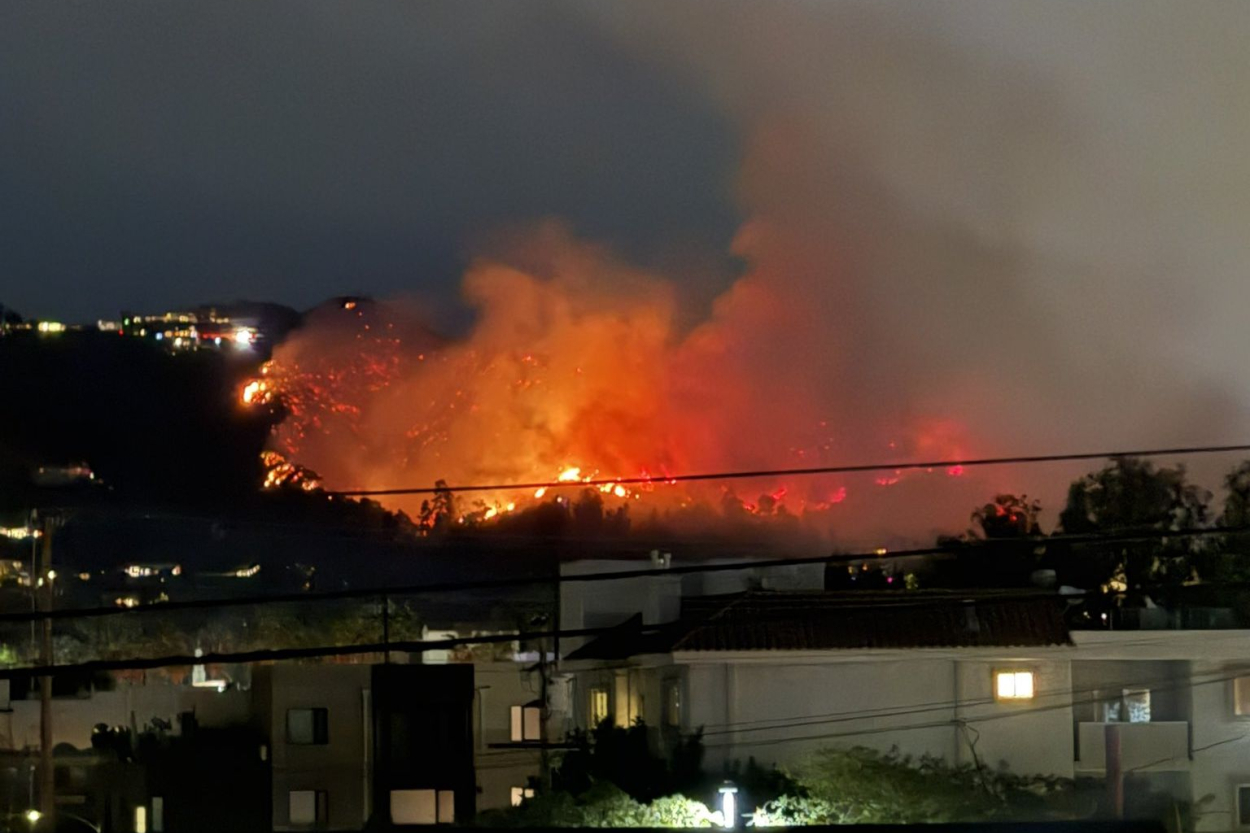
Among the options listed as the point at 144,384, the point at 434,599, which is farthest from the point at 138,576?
the point at 144,384

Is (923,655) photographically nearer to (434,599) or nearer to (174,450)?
(434,599)

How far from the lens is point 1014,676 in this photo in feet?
92.0

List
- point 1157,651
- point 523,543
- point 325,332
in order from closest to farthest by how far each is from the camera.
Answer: point 1157,651 → point 325,332 → point 523,543

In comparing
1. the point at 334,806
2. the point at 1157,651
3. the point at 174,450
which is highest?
the point at 174,450

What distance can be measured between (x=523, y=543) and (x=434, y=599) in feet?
21.4

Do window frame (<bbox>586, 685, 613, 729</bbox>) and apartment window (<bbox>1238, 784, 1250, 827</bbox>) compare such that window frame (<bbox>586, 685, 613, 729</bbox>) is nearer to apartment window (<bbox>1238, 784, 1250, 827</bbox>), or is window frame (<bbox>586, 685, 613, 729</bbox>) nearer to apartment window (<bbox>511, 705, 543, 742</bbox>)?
apartment window (<bbox>511, 705, 543, 742</bbox>)

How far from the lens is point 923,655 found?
91.4 ft

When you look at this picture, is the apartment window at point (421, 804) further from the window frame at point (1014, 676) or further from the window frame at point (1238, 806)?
the window frame at point (1238, 806)

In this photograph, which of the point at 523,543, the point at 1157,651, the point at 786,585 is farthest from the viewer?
the point at 523,543

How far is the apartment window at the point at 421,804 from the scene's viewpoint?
1404 inches

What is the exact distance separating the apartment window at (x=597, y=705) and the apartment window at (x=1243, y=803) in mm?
10813

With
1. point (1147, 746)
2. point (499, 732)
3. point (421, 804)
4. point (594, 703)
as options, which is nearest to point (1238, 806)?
point (1147, 746)

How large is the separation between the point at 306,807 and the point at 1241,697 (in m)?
17.5

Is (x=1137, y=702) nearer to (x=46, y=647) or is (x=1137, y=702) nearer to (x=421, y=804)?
(x=421, y=804)
